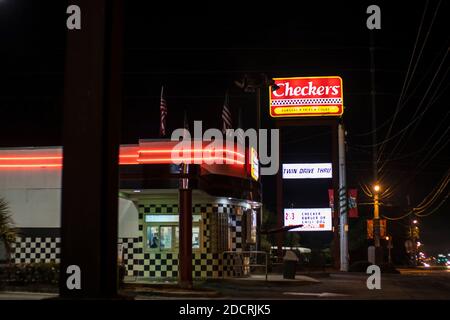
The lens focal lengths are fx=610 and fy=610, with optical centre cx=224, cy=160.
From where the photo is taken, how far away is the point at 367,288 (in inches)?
781

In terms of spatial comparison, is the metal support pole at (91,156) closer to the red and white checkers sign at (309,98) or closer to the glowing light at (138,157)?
the glowing light at (138,157)

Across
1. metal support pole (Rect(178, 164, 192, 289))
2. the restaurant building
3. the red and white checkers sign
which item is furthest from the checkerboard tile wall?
the red and white checkers sign

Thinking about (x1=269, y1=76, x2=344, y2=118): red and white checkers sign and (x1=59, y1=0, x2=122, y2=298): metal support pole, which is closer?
(x1=59, y1=0, x2=122, y2=298): metal support pole

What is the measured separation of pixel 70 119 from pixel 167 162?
1283 centimetres

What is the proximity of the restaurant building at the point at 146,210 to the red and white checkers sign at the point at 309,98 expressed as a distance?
56.2ft

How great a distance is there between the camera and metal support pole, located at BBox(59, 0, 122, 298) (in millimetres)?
7289

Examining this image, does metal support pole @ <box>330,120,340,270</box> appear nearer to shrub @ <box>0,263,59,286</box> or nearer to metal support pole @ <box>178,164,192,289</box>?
metal support pole @ <box>178,164,192,289</box>

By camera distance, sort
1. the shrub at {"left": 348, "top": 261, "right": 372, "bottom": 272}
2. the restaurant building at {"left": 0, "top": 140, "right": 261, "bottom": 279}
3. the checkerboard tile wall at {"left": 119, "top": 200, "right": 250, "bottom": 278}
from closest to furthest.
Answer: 1. the restaurant building at {"left": 0, "top": 140, "right": 261, "bottom": 279}
2. the checkerboard tile wall at {"left": 119, "top": 200, "right": 250, "bottom": 278}
3. the shrub at {"left": 348, "top": 261, "right": 372, "bottom": 272}

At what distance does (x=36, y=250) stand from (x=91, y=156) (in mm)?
14619

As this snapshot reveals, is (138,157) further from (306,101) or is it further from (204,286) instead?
(306,101)

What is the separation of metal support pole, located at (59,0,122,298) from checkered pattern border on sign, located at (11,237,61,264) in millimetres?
14005

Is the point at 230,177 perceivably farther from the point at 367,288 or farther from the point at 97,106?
the point at 97,106

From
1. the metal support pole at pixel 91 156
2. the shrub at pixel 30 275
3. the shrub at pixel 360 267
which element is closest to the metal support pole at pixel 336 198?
the shrub at pixel 360 267
